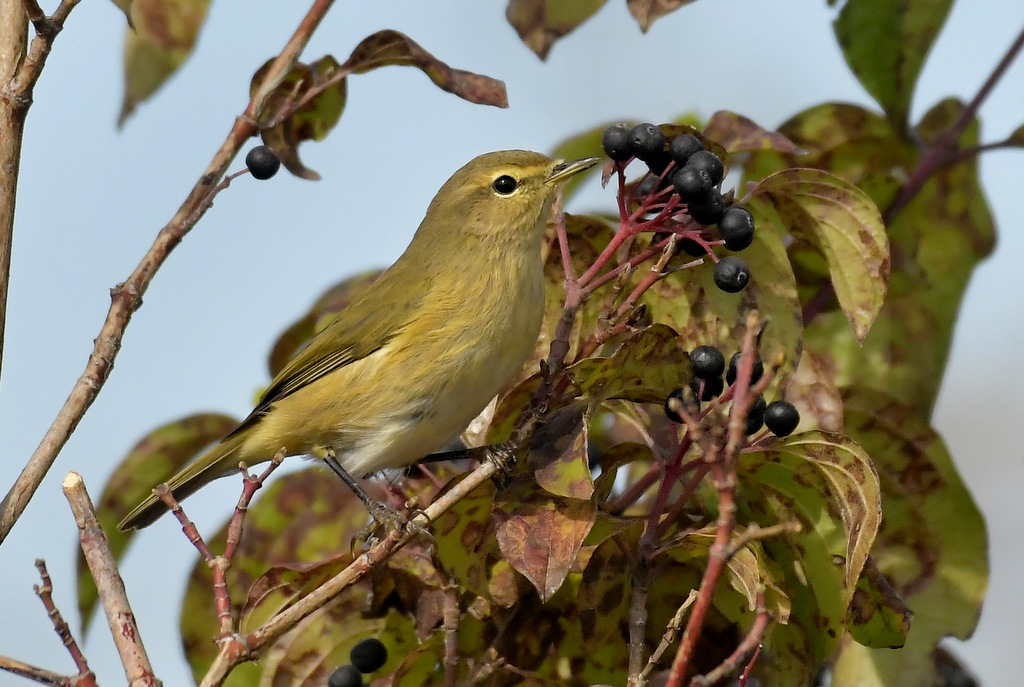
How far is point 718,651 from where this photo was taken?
105 inches

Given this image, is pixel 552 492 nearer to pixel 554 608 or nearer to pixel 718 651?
pixel 554 608

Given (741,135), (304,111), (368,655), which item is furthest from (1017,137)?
(368,655)

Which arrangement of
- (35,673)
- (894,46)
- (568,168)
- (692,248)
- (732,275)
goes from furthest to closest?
(568,168), (894,46), (692,248), (732,275), (35,673)

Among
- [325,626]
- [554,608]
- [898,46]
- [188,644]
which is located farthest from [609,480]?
[898,46]

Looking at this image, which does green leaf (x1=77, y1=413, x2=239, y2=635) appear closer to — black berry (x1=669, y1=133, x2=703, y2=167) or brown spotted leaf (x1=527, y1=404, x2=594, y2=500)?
brown spotted leaf (x1=527, y1=404, x2=594, y2=500)

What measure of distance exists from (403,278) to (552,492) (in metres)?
1.68

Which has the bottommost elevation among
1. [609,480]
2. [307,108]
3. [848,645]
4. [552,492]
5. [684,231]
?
[848,645]

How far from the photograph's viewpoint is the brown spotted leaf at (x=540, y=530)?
224 cm

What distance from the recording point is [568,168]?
350 cm

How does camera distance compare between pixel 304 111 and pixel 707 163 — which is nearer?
pixel 707 163

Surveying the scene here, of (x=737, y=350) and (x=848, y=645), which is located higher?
(x=737, y=350)

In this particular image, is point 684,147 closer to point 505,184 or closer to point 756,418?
point 756,418

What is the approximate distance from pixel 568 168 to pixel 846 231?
3.51 feet

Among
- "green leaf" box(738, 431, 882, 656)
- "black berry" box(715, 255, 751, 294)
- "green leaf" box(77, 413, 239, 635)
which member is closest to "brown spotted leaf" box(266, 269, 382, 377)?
"green leaf" box(77, 413, 239, 635)
